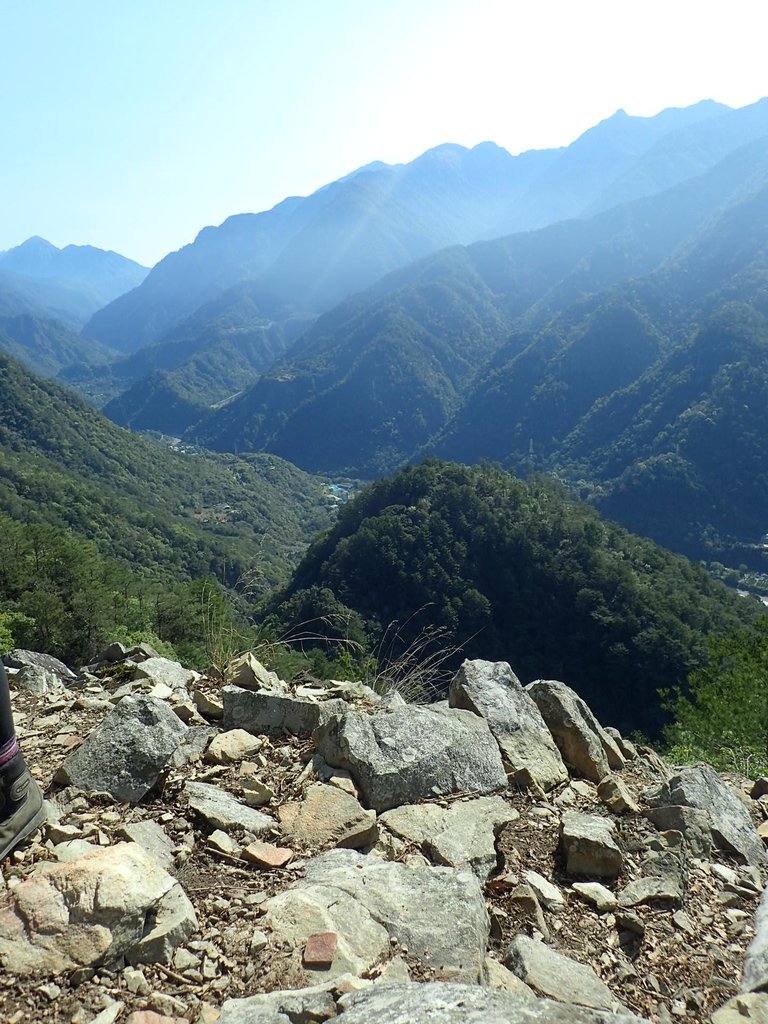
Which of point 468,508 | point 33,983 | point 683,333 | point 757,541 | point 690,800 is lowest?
point 757,541

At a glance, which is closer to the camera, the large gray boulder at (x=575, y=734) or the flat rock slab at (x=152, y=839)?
the flat rock slab at (x=152, y=839)

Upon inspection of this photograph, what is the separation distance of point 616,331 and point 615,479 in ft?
245

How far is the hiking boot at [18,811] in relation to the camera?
9.31 feet

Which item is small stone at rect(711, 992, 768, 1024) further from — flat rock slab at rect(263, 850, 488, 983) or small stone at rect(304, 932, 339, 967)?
small stone at rect(304, 932, 339, 967)

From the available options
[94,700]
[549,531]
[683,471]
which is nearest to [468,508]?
[549,531]

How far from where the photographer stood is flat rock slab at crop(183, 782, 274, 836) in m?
3.33

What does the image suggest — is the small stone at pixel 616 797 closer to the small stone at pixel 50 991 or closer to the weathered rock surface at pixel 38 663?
the small stone at pixel 50 991

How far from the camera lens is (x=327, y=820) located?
348cm

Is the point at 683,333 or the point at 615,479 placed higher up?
the point at 683,333

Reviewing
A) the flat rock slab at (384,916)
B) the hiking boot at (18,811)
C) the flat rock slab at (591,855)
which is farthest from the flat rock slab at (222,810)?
the flat rock slab at (591,855)

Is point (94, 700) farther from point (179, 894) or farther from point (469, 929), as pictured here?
point (469, 929)

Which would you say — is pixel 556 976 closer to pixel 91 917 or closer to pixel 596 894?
pixel 596 894

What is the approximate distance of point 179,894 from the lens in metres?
2.60

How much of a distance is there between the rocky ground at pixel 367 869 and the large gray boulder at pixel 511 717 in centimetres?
2
